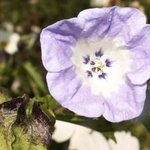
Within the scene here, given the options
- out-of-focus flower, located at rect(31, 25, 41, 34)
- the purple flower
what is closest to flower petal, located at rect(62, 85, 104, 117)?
the purple flower

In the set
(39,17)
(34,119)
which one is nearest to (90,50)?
(34,119)

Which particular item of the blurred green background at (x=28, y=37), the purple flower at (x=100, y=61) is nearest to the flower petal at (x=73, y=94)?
the purple flower at (x=100, y=61)

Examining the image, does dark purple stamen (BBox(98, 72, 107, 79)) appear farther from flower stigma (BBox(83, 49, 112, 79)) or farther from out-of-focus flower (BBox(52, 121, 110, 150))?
out-of-focus flower (BBox(52, 121, 110, 150))

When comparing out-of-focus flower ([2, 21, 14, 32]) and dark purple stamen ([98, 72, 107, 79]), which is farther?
out-of-focus flower ([2, 21, 14, 32])

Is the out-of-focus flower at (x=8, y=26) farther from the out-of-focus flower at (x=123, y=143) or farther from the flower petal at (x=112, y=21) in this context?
the flower petal at (x=112, y=21)

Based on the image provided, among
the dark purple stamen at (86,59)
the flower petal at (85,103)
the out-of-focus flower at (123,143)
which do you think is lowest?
the out-of-focus flower at (123,143)

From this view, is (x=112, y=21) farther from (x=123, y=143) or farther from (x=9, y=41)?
(x=9, y=41)
